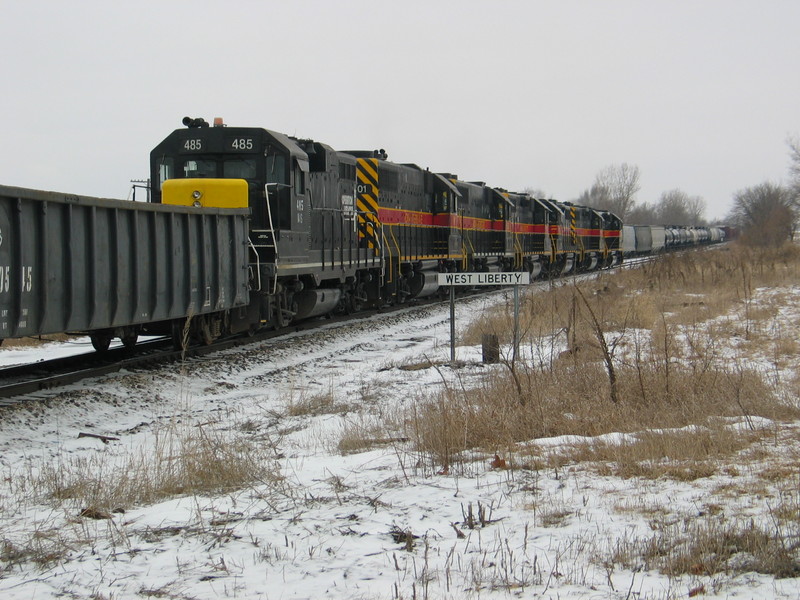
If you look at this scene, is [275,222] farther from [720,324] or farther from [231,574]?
[231,574]

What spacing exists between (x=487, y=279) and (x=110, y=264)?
5.07m

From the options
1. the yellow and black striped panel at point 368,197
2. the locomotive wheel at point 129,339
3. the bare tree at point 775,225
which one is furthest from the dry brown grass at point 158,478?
the bare tree at point 775,225

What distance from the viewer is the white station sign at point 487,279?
37.1ft

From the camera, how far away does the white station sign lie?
1130cm

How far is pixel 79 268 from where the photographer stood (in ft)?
29.9

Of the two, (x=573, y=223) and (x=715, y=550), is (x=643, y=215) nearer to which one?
(x=573, y=223)

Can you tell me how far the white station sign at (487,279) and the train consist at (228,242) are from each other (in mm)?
3306

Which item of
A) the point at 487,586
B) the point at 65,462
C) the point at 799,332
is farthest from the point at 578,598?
the point at 799,332

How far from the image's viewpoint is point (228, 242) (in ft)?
41.3

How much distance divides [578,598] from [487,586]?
41cm

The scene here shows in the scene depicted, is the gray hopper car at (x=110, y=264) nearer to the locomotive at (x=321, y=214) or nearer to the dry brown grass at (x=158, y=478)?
the locomotive at (x=321, y=214)

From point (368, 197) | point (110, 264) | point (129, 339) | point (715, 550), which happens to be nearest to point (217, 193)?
point (129, 339)

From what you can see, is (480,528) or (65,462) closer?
(480,528)

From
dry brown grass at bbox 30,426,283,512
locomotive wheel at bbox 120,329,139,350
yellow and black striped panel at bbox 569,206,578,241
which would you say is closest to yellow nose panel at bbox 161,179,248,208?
locomotive wheel at bbox 120,329,139,350
